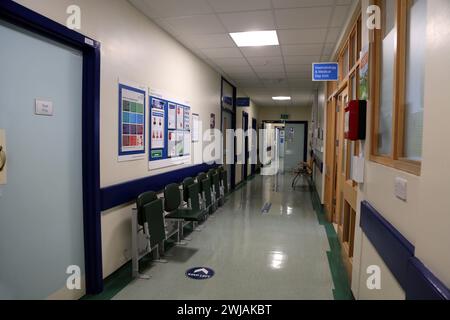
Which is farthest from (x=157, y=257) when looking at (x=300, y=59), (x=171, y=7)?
(x=300, y=59)

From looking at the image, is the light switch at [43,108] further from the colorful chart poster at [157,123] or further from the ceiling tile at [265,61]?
the ceiling tile at [265,61]

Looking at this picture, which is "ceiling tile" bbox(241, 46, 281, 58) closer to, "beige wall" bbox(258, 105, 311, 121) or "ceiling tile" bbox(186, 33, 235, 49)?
"ceiling tile" bbox(186, 33, 235, 49)

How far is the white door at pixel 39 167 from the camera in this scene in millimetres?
2070

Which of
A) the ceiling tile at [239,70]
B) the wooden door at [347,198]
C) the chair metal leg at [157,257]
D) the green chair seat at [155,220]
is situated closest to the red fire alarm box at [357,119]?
the wooden door at [347,198]

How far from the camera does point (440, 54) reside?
1193 mm

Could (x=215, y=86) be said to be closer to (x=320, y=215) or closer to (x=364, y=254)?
(x=320, y=215)

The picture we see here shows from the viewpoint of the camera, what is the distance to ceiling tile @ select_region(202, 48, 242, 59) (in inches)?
207

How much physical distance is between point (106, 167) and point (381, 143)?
2475 mm

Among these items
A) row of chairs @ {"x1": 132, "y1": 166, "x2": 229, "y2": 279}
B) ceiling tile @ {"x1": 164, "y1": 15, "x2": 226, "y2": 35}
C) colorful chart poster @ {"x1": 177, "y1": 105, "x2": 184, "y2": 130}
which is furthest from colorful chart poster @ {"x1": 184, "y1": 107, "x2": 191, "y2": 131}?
ceiling tile @ {"x1": 164, "y1": 15, "x2": 226, "y2": 35}

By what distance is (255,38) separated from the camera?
460 centimetres

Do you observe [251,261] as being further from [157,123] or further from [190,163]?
[190,163]

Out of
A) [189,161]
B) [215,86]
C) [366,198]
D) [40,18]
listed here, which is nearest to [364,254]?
[366,198]

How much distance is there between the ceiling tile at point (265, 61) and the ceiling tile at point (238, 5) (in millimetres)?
2198

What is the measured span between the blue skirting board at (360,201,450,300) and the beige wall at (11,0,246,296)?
2388mm
